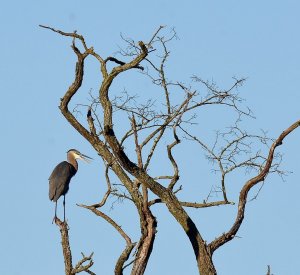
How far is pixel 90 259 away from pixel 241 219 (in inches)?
115

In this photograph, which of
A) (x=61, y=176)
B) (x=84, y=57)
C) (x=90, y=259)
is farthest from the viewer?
(x=61, y=176)

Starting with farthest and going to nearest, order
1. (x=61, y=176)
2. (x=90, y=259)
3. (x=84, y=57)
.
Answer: (x=61, y=176) < (x=84, y=57) < (x=90, y=259)

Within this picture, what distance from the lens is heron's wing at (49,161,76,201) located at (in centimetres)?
1866

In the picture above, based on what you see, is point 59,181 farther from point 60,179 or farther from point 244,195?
point 244,195

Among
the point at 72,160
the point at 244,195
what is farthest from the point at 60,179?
the point at 244,195

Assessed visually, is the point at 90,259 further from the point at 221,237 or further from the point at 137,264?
the point at 221,237

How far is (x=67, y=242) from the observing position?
14352 millimetres

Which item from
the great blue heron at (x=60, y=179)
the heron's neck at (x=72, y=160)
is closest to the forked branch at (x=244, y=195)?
the great blue heron at (x=60, y=179)

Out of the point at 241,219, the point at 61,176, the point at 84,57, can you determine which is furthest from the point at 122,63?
the point at 61,176

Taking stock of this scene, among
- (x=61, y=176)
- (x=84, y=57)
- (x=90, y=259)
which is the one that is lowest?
(x=90, y=259)

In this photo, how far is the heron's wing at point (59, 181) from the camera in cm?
1866

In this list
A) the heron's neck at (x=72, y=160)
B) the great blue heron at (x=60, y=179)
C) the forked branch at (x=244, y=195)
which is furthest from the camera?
the heron's neck at (x=72, y=160)

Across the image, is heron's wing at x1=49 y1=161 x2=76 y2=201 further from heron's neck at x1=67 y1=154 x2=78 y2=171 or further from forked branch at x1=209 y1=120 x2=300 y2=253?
forked branch at x1=209 y1=120 x2=300 y2=253

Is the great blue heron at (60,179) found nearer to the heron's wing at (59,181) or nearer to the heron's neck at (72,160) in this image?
the heron's wing at (59,181)
